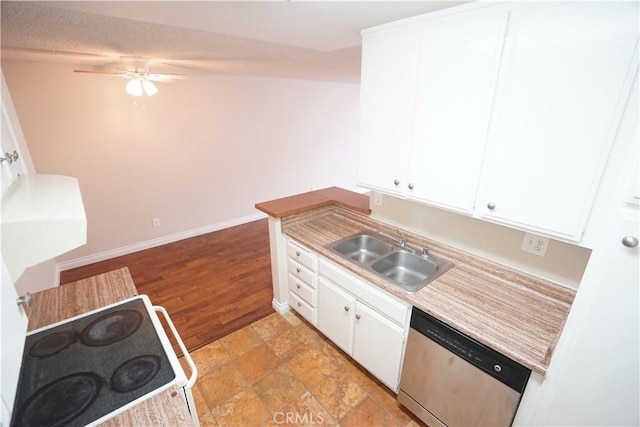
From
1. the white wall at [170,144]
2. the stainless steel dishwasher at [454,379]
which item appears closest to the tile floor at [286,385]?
the stainless steel dishwasher at [454,379]

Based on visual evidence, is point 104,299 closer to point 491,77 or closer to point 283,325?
point 283,325

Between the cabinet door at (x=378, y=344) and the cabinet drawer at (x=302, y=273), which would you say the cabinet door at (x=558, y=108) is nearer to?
the cabinet door at (x=378, y=344)

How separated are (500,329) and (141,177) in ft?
13.2

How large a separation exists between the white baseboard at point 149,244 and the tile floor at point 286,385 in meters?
2.25

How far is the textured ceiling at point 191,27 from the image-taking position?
1.29 meters

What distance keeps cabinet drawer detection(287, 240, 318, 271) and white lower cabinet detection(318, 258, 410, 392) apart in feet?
0.26

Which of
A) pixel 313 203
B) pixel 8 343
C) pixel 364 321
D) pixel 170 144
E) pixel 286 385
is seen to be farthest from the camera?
pixel 170 144

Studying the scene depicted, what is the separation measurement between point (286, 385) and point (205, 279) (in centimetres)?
170

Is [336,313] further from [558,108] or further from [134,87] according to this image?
[134,87]

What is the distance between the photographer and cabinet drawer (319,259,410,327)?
1604mm

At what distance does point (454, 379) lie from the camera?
1.45m

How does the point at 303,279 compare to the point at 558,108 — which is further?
the point at 303,279

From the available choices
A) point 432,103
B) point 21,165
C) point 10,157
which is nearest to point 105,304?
point 21,165

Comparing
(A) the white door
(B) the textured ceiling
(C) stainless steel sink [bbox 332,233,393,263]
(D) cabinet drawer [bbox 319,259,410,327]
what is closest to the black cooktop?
(A) the white door
